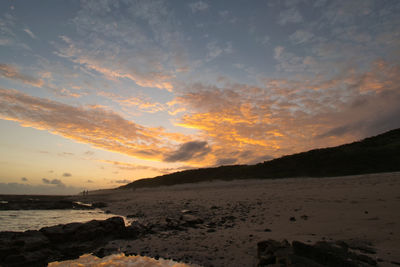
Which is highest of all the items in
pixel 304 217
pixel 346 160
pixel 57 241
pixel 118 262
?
pixel 346 160

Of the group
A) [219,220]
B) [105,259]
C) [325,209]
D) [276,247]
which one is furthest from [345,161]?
[105,259]

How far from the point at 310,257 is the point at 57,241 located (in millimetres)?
7501

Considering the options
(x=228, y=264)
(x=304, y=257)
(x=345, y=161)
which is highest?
(x=345, y=161)

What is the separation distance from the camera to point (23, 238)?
6598mm

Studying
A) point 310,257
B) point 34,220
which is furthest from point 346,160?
point 34,220

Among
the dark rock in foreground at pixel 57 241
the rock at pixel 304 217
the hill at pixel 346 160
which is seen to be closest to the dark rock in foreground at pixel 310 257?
the rock at pixel 304 217

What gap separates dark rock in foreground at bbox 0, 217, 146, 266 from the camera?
6.02 m

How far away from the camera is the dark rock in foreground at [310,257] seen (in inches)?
167

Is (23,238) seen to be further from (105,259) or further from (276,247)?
(276,247)

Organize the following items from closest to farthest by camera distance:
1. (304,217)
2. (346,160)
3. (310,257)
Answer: (310,257)
(304,217)
(346,160)

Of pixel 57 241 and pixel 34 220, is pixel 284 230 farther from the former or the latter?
pixel 34 220

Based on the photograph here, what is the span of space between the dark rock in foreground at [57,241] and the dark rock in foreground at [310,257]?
548cm

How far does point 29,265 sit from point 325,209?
10896 mm

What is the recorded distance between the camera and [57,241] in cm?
742
